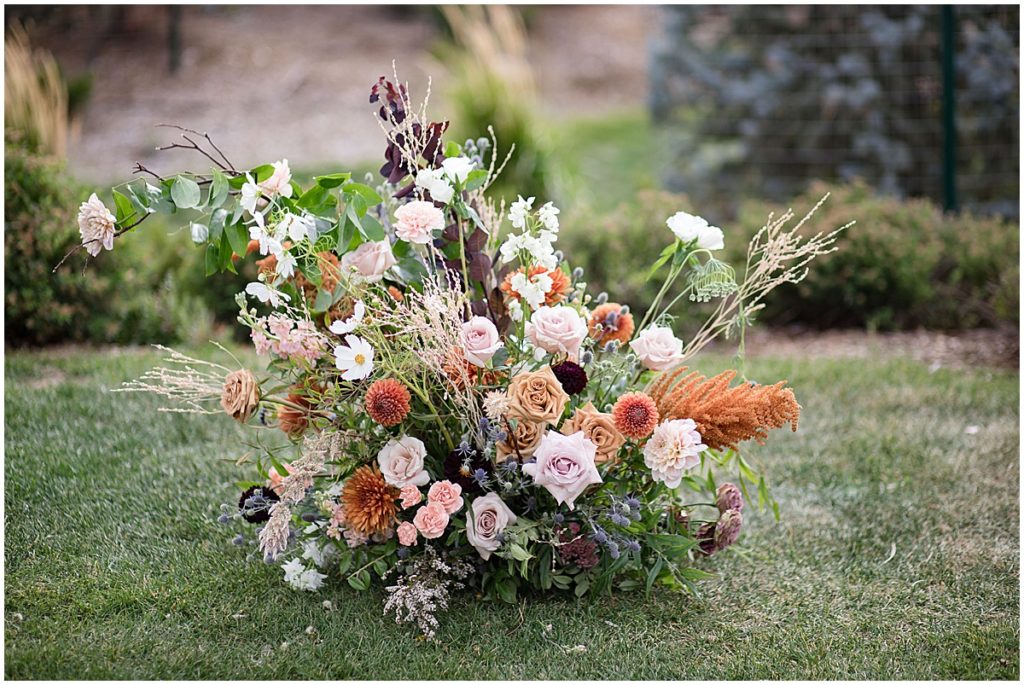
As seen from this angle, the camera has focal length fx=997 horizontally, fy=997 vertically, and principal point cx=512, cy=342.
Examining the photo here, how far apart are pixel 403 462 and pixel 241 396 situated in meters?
0.41

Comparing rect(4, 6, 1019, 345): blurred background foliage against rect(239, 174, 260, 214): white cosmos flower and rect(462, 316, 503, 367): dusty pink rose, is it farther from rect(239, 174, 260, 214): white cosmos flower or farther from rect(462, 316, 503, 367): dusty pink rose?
rect(462, 316, 503, 367): dusty pink rose

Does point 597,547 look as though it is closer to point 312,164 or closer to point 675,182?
point 675,182

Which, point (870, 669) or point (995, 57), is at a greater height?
point (995, 57)

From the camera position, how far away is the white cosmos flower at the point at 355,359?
2.21m

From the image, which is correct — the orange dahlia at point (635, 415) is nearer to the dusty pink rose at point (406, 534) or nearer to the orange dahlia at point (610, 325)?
the orange dahlia at point (610, 325)

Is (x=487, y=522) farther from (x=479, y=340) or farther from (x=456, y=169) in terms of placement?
(x=456, y=169)

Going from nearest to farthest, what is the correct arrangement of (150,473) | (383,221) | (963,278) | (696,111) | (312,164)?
(383,221), (150,473), (963,278), (696,111), (312,164)

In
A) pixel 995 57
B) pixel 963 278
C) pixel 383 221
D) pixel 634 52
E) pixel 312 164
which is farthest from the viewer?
pixel 634 52

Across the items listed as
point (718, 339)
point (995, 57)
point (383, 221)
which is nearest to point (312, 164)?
point (718, 339)

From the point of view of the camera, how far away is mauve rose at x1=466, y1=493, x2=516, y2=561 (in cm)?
232

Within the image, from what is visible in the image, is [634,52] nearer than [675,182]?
No

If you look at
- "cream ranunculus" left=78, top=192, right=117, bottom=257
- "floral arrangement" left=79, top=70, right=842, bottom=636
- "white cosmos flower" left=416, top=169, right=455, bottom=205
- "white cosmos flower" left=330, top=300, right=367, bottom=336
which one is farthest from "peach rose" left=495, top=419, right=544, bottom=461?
"cream ranunculus" left=78, top=192, right=117, bottom=257

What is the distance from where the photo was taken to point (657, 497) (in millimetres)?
2596

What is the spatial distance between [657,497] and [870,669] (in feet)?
2.10
